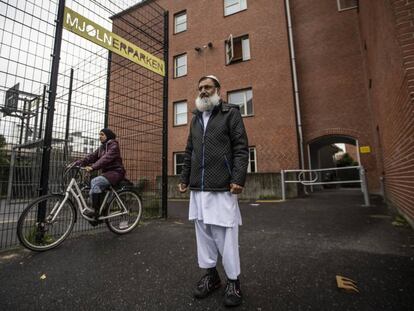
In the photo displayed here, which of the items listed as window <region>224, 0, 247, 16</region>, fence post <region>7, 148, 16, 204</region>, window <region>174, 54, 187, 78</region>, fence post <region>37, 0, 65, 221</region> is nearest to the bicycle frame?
fence post <region>37, 0, 65, 221</region>

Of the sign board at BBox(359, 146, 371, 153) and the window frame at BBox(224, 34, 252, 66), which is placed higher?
the window frame at BBox(224, 34, 252, 66)

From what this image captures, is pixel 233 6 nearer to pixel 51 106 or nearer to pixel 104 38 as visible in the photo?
pixel 104 38

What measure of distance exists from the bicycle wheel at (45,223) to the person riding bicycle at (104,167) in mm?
312

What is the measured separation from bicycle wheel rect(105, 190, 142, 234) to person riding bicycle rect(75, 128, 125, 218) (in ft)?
0.90

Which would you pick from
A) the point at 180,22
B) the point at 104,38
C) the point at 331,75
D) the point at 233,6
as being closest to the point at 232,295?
the point at 104,38

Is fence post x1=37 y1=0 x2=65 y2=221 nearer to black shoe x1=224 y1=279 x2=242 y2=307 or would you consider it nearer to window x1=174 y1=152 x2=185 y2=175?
black shoe x1=224 y1=279 x2=242 y2=307

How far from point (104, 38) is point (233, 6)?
12.1 meters

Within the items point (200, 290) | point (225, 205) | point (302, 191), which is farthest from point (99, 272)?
point (302, 191)

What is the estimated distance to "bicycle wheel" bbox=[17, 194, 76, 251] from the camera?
296cm

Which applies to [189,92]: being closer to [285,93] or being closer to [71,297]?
[285,93]

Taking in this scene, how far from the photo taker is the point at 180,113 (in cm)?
1423

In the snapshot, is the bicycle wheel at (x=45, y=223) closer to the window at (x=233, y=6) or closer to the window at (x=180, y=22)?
the window at (x=233, y=6)

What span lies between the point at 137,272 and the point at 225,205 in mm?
1278

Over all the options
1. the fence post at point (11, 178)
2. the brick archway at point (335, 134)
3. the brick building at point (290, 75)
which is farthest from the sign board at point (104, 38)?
the brick archway at point (335, 134)
